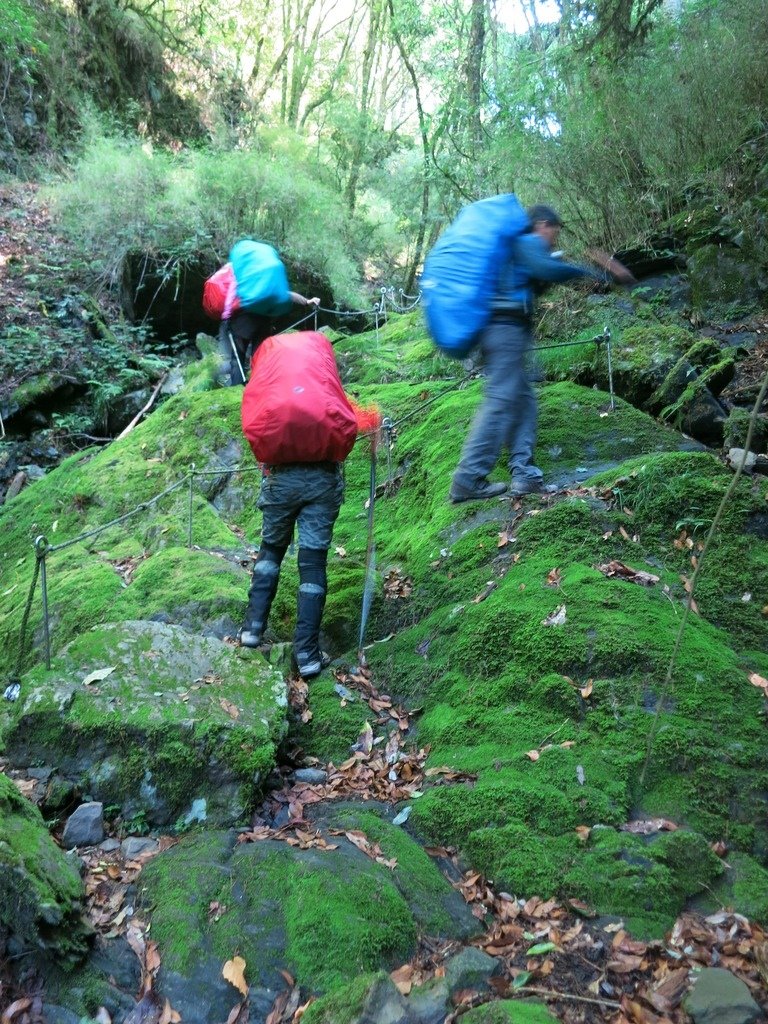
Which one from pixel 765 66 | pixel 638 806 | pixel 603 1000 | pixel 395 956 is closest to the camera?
pixel 603 1000

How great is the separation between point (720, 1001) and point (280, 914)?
1546mm

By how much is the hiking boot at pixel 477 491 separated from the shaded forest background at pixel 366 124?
4.78 metres

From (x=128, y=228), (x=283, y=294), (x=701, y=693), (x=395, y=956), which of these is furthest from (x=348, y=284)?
(x=395, y=956)

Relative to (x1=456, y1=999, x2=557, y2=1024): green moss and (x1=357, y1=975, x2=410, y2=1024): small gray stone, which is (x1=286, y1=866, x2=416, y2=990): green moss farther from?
(x1=456, y1=999, x2=557, y2=1024): green moss

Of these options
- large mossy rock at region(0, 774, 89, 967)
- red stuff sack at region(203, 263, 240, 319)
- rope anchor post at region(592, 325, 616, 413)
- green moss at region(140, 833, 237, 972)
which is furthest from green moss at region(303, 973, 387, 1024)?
red stuff sack at region(203, 263, 240, 319)

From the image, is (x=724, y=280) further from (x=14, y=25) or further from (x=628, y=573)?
(x=14, y=25)

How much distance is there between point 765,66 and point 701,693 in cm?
775

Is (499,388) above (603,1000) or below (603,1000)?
above

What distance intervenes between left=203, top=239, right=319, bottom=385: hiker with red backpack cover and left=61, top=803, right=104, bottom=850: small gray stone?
465 cm

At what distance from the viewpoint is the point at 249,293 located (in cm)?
695

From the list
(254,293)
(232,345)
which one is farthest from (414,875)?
(232,345)

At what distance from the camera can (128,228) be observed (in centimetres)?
1338

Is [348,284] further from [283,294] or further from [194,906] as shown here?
[194,906]

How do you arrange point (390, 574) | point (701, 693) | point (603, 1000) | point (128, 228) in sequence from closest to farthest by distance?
point (603, 1000) < point (701, 693) < point (390, 574) < point (128, 228)
